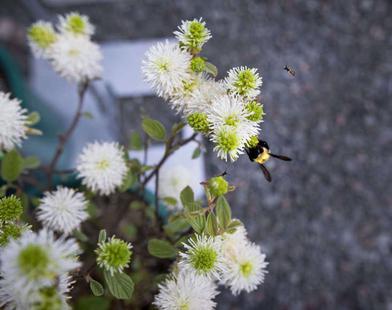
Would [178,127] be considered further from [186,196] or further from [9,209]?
[9,209]

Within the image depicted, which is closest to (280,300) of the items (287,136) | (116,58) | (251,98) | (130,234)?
(287,136)

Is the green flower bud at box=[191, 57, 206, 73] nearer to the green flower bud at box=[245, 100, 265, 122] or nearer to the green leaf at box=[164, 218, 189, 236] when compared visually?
the green flower bud at box=[245, 100, 265, 122]

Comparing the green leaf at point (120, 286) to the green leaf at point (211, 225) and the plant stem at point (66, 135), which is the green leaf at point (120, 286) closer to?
the green leaf at point (211, 225)

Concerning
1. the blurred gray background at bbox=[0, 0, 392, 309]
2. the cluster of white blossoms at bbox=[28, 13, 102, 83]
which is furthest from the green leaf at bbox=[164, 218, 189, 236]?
the blurred gray background at bbox=[0, 0, 392, 309]

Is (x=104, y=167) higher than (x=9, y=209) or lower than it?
higher

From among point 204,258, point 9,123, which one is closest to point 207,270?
point 204,258

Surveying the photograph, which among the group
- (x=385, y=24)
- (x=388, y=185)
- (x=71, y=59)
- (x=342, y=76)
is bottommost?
(x=71, y=59)

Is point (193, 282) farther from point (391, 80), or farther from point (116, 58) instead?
point (391, 80)
